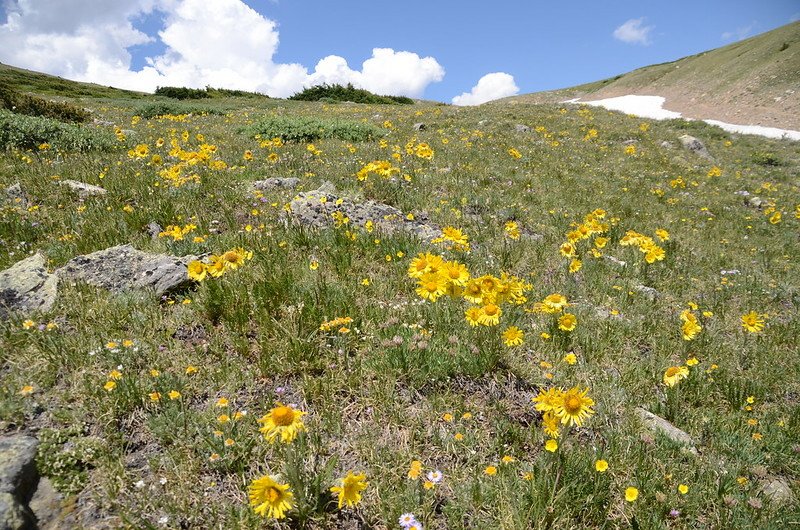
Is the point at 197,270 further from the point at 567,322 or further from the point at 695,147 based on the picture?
the point at 695,147

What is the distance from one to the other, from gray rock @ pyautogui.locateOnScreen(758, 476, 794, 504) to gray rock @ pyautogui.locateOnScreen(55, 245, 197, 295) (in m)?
5.54

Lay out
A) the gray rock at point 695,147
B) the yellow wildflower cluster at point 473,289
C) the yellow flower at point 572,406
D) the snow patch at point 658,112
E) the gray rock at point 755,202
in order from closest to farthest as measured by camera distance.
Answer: the yellow flower at point 572,406
the yellow wildflower cluster at point 473,289
the gray rock at point 755,202
the gray rock at point 695,147
the snow patch at point 658,112

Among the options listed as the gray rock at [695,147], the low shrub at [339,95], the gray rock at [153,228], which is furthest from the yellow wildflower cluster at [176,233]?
the low shrub at [339,95]

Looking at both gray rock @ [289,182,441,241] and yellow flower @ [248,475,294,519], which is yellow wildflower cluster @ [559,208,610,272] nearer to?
gray rock @ [289,182,441,241]

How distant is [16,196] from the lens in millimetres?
6480

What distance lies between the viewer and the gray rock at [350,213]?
673 cm

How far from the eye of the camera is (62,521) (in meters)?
2.48

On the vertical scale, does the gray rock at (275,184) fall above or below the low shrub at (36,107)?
below

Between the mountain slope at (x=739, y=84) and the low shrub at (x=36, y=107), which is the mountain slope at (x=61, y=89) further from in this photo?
the mountain slope at (x=739, y=84)

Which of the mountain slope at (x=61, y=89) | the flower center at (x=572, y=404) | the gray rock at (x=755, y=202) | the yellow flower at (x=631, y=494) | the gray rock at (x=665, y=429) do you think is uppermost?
the mountain slope at (x=61, y=89)

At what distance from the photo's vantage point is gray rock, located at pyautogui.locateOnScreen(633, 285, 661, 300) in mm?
6322

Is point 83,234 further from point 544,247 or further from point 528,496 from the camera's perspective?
point 544,247

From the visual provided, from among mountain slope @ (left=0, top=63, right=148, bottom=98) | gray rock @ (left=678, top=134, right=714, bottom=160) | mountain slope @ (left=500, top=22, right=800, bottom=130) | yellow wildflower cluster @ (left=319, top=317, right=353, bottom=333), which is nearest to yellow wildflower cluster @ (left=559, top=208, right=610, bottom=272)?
yellow wildflower cluster @ (left=319, top=317, right=353, bottom=333)

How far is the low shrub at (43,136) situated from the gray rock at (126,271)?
632 centimetres
